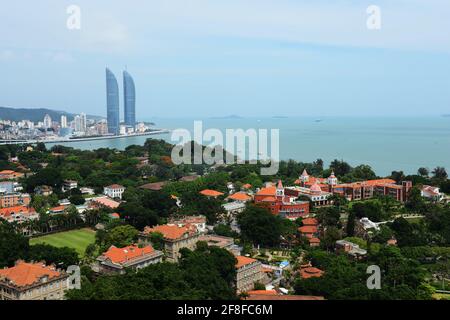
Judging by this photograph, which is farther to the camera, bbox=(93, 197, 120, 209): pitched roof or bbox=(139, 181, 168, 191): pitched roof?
bbox=(139, 181, 168, 191): pitched roof

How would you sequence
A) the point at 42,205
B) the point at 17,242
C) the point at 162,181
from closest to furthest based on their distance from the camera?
the point at 17,242, the point at 42,205, the point at 162,181

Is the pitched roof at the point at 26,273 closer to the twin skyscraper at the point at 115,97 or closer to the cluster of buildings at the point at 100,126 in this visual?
the cluster of buildings at the point at 100,126

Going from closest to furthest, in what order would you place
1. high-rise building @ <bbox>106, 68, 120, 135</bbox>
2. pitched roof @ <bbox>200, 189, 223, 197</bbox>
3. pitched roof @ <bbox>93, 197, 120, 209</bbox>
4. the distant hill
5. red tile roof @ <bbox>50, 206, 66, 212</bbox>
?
red tile roof @ <bbox>50, 206, 66, 212</bbox>
pitched roof @ <bbox>93, 197, 120, 209</bbox>
pitched roof @ <bbox>200, 189, 223, 197</bbox>
high-rise building @ <bbox>106, 68, 120, 135</bbox>
the distant hill

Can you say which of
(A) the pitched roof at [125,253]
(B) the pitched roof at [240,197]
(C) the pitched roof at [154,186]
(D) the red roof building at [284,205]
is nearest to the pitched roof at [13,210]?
(C) the pitched roof at [154,186]

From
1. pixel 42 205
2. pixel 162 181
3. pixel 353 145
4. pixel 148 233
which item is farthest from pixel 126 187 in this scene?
pixel 353 145

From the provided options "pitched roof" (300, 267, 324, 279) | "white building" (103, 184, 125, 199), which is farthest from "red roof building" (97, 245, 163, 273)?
"white building" (103, 184, 125, 199)

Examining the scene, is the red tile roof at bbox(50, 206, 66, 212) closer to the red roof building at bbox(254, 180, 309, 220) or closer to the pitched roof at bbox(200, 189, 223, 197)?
the pitched roof at bbox(200, 189, 223, 197)

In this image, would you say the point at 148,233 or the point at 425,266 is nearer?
the point at 425,266

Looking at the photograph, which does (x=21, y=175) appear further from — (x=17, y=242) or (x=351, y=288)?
(x=351, y=288)
